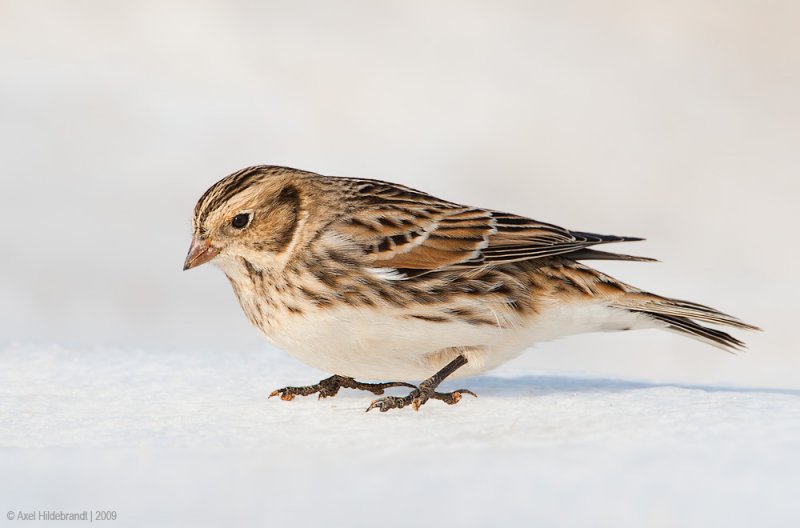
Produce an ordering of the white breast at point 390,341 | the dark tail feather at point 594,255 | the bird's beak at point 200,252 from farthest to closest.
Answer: the dark tail feather at point 594,255 → the bird's beak at point 200,252 → the white breast at point 390,341

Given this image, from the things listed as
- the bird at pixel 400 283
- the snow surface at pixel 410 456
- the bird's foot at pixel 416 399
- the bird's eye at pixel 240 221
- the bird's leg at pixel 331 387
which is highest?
the bird's eye at pixel 240 221

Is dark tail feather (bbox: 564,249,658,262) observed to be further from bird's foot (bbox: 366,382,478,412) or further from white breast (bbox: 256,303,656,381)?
bird's foot (bbox: 366,382,478,412)

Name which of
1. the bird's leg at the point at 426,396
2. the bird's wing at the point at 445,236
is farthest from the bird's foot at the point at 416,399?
the bird's wing at the point at 445,236

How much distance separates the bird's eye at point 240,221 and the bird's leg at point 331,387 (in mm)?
979

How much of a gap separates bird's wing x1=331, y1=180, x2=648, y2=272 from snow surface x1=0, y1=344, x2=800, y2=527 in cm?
80

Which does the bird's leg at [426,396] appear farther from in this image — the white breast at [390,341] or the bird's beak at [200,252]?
the bird's beak at [200,252]

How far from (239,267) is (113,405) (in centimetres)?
105

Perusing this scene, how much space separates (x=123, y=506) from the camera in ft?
14.6

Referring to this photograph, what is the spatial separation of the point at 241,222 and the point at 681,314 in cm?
260

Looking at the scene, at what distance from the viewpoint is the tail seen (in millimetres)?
6750

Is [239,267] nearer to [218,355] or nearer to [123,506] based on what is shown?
[218,355]

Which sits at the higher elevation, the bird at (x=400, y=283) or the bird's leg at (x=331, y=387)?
the bird at (x=400, y=283)

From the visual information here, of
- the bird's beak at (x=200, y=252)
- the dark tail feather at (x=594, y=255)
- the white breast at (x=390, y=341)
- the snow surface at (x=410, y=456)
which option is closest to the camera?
the snow surface at (x=410, y=456)

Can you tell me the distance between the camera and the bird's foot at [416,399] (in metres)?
6.29
